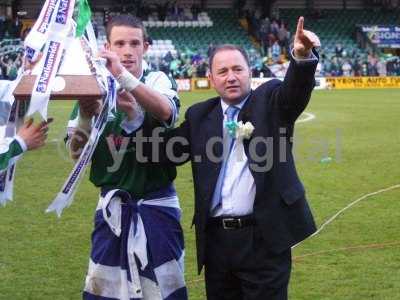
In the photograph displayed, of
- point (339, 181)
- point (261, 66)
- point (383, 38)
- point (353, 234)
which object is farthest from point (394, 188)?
point (383, 38)

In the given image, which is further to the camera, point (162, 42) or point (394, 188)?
point (162, 42)

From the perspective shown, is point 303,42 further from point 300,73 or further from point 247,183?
point 247,183

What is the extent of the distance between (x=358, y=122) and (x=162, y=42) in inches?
876

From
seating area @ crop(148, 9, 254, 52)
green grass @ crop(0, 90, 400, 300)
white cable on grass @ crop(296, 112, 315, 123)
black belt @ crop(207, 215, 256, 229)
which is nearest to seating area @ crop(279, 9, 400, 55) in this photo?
seating area @ crop(148, 9, 254, 52)

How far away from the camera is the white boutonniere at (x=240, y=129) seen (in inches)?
151

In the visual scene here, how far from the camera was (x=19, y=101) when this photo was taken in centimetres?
355

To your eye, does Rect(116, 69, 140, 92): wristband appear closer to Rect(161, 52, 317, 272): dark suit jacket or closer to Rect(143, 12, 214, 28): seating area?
Rect(161, 52, 317, 272): dark suit jacket

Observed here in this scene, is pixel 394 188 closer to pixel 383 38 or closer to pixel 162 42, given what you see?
pixel 162 42

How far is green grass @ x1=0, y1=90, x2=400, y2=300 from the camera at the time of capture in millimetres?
6145

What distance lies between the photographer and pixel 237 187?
12.7 feet

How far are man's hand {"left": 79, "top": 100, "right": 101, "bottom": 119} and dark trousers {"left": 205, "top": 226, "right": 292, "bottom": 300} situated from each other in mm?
839

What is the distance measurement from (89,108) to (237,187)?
2.65ft

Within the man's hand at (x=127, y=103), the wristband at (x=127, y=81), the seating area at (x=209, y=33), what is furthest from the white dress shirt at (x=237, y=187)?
the seating area at (x=209, y=33)

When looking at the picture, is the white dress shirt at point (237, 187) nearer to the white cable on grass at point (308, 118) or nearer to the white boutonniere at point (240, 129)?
the white boutonniere at point (240, 129)
